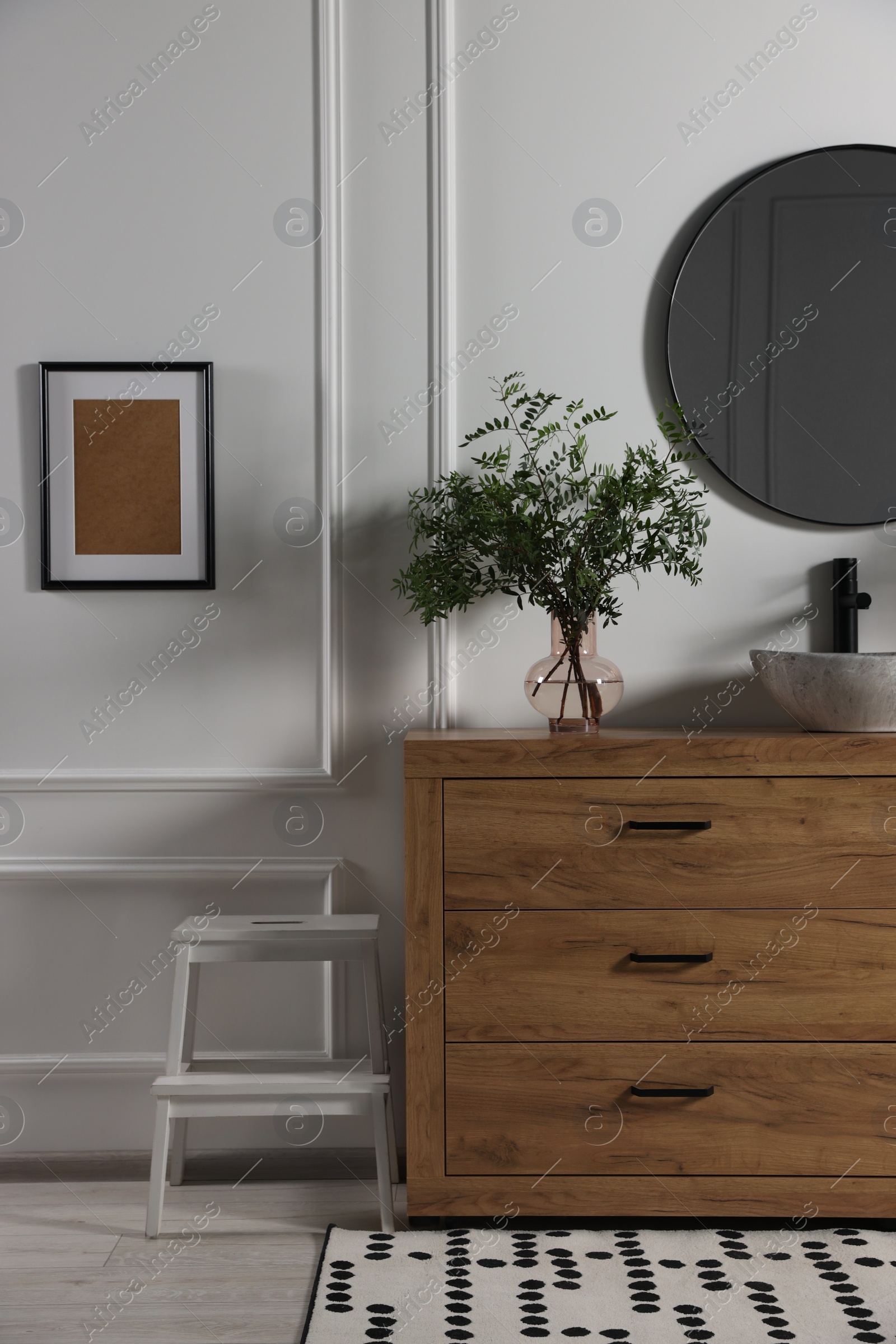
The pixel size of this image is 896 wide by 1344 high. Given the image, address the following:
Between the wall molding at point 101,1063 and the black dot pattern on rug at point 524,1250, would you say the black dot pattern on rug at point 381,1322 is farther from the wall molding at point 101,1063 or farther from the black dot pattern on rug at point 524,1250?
the wall molding at point 101,1063

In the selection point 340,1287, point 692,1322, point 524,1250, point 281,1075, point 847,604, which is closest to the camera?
point 692,1322

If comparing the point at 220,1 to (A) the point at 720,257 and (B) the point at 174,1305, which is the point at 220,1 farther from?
(B) the point at 174,1305

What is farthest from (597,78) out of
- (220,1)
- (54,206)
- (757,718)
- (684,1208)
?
(684,1208)

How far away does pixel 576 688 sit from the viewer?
1.88 meters

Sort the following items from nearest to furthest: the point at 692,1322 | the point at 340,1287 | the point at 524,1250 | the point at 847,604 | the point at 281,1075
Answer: the point at 692,1322 → the point at 340,1287 → the point at 524,1250 → the point at 281,1075 → the point at 847,604

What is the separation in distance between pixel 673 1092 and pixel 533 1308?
0.41m

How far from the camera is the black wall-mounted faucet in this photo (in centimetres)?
205

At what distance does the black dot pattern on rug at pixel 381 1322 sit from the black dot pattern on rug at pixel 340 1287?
0.04 metres

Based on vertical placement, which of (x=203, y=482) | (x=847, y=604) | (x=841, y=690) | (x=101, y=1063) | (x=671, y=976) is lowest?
(x=101, y=1063)

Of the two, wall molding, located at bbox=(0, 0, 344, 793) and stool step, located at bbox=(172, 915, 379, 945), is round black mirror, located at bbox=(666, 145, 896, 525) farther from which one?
stool step, located at bbox=(172, 915, 379, 945)

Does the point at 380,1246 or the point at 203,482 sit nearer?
the point at 380,1246

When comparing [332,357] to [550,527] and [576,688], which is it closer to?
[550,527]

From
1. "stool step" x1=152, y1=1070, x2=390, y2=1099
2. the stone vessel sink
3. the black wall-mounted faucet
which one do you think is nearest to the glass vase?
the stone vessel sink

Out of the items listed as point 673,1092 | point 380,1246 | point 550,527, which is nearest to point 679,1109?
point 673,1092
